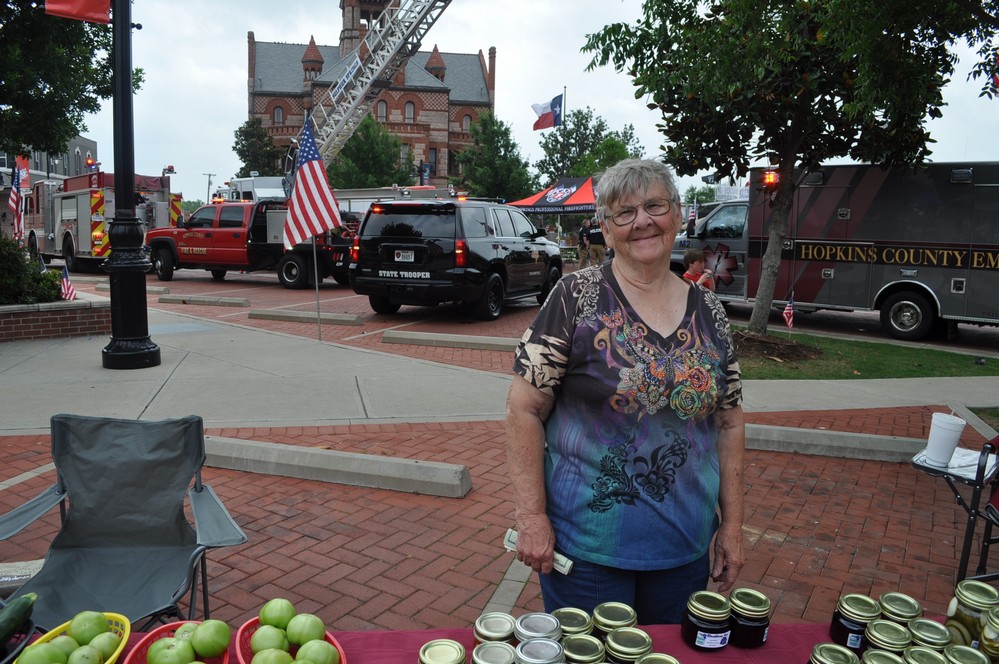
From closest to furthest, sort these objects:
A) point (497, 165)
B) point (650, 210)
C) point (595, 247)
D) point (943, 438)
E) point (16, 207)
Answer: point (650, 210), point (943, 438), point (16, 207), point (595, 247), point (497, 165)

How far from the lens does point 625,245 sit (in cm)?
235

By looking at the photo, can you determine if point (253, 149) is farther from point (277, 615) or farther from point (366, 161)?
point (277, 615)

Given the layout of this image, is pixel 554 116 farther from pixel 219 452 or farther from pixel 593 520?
pixel 593 520

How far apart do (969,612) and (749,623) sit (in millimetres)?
568

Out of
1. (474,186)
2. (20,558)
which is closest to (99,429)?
(20,558)

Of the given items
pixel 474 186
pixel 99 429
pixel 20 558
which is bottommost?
pixel 20 558

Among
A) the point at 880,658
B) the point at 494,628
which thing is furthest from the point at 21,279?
the point at 880,658

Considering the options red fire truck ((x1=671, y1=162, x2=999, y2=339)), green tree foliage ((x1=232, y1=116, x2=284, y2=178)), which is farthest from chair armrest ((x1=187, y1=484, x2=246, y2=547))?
green tree foliage ((x1=232, y1=116, x2=284, y2=178))

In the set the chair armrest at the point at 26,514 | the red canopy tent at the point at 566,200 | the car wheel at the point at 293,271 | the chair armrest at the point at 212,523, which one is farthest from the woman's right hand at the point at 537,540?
the red canopy tent at the point at 566,200

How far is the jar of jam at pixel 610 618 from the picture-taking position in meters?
1.90

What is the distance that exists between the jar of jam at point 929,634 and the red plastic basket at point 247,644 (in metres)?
1.36

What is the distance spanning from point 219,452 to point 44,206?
26798mm

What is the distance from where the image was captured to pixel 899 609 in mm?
1958

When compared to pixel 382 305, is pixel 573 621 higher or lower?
higher
